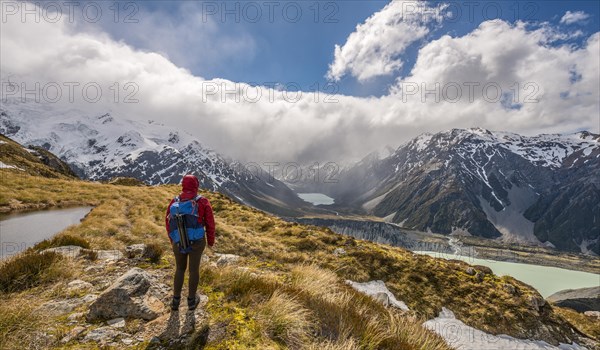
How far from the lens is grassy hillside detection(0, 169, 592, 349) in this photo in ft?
19.1

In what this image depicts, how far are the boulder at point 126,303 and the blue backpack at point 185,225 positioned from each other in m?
1.26

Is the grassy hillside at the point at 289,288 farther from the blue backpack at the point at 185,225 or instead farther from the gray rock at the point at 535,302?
the blue backpack at the point at 185,225

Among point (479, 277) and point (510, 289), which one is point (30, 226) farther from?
point (510, 289)

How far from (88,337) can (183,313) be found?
1678 millimetres

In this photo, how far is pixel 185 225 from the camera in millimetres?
6930

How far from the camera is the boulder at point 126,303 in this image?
20.2ft

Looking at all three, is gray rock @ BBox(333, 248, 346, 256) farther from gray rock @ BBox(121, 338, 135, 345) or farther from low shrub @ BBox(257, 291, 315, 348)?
gray rock @ BBox(121, 338, 135, 345)

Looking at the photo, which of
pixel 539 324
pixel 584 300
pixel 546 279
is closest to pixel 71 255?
pixel 539 324

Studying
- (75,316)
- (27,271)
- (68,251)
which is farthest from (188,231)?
(68,251)

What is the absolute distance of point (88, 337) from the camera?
5.43 metres

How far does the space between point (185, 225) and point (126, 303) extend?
1.95 m

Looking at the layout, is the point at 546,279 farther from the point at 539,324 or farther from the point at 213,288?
the point at 213,288

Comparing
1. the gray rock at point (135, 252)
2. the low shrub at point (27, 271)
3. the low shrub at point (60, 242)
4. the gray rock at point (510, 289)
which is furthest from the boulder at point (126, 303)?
the gray rock at point (510, 289)

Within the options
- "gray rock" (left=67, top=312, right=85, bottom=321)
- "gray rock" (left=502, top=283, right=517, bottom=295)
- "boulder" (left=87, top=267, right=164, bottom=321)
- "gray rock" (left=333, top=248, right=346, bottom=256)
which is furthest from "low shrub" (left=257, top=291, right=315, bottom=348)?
"gray rock" (left=502, top=283, right=517, bottom=295)
